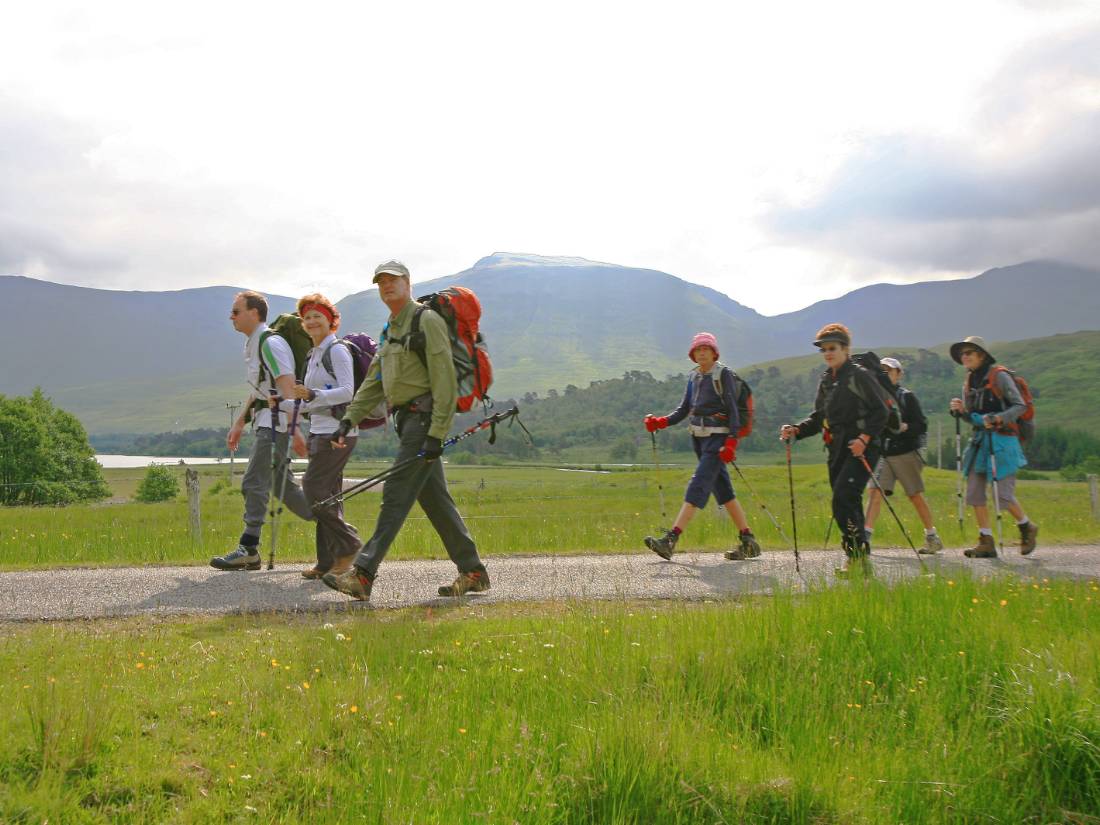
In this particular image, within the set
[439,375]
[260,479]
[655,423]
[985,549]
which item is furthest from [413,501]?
[985,549]

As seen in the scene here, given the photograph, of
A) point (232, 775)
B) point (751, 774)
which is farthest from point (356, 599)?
point (751, 774)

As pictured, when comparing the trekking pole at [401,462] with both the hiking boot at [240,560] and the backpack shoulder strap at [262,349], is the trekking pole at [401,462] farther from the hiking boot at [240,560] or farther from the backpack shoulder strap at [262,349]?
the backpack shoulder strap at [262,349]

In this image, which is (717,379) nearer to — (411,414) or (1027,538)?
(1027,538)

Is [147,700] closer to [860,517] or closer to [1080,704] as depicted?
[1080,704]

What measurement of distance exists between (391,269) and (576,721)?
4553 mm

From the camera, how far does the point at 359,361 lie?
10.1 metres

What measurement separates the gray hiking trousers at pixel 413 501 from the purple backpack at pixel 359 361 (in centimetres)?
101

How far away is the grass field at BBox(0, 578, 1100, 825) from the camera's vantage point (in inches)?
165

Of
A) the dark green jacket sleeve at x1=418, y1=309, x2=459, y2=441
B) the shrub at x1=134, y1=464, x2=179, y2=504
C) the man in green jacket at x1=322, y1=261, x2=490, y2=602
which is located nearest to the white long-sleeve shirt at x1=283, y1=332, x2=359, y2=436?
the man in green jacket at x1=322, y1=261, x2=490, y2=602

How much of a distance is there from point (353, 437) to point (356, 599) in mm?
1895

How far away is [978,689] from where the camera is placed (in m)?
5.52

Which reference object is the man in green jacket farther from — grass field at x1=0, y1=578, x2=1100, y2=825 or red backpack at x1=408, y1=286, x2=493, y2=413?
grass field at x1=0, y1=578, x2=1100, y2=825

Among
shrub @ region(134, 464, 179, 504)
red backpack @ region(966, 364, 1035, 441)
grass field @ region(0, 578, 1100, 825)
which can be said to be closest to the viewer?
grass field @ region(0, 578, 1100, 825)

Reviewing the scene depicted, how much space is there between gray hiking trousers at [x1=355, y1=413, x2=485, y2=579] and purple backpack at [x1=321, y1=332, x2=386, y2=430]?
1.01 meters
